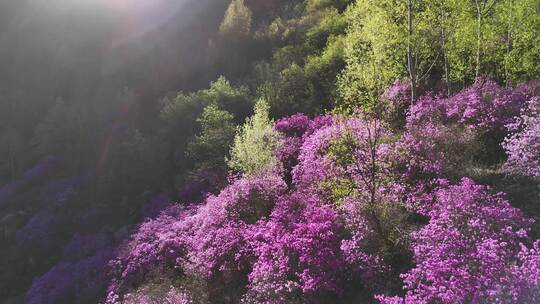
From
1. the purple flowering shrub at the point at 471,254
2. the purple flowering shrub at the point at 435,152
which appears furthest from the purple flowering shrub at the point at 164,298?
the purple flowering shrub at the point at 435,152

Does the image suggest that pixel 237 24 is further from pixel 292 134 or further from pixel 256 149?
pixel 256 149

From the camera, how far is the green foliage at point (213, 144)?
22.4 m

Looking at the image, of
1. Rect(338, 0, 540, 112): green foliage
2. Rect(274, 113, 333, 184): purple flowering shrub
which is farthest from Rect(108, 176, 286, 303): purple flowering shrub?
Rect(338, 0, 540, 112): green foliage

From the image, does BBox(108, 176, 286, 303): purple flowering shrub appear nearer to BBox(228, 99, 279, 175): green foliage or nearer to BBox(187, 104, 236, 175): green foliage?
BBox(228, 99, 279, 175): green foliage

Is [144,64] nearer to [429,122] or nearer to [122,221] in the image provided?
[122,221]

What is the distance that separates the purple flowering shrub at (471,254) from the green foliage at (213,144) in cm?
1322

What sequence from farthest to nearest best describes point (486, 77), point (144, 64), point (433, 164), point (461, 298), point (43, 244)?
point (144, 64)
point (43, 244)
point (486, 77)
point (433, 164)
point (461, 298)

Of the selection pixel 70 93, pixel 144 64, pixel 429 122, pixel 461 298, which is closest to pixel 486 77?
pixel 429 122

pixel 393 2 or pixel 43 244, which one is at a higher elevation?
pixel 393 2

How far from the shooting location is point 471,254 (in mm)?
8266

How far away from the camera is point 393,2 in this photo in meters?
19.0

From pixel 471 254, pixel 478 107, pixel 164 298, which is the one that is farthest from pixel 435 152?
pixel 164 298

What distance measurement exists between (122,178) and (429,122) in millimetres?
18366

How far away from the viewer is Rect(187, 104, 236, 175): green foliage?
880 inches
